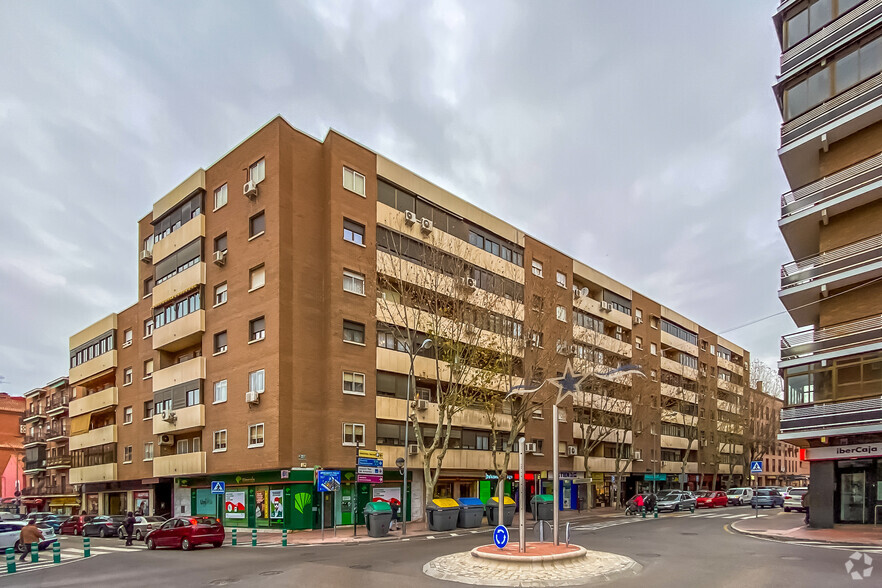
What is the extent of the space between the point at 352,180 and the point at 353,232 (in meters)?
2.84

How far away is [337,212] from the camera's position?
3531 cm

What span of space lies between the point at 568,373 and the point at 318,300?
62.1ft

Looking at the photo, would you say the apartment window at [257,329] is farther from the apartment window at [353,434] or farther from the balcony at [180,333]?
the apartment window at [353,434]

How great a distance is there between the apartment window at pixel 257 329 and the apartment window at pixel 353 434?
6.27 m

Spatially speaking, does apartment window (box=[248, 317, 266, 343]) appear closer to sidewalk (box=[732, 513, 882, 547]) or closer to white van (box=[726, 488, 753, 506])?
sidewalk (box=[732, 513, 882, 547])

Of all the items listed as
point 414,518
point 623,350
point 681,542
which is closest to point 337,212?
point 414,518

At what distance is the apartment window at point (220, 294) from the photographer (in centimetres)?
3769

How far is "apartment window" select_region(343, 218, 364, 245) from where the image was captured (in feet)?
118

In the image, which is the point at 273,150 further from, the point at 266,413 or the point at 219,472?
the point at 219,472

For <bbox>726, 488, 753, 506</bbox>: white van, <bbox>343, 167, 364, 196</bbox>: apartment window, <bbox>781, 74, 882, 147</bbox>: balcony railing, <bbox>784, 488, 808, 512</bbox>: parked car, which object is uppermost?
<bbox>781, 74, 882, 147</bbox>: balcony railing

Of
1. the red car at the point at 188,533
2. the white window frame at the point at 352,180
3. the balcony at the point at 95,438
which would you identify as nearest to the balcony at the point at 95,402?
the balcony at the point at 95,438

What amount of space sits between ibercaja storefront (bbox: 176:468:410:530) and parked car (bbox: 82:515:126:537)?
4.56 m

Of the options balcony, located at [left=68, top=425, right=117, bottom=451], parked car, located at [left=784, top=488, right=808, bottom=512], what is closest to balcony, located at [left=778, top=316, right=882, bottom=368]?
parked car, located at [left=784, top=488, right=808, bottom=512]

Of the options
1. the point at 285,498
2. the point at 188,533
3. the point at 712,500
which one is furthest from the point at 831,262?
the point at 712,500
